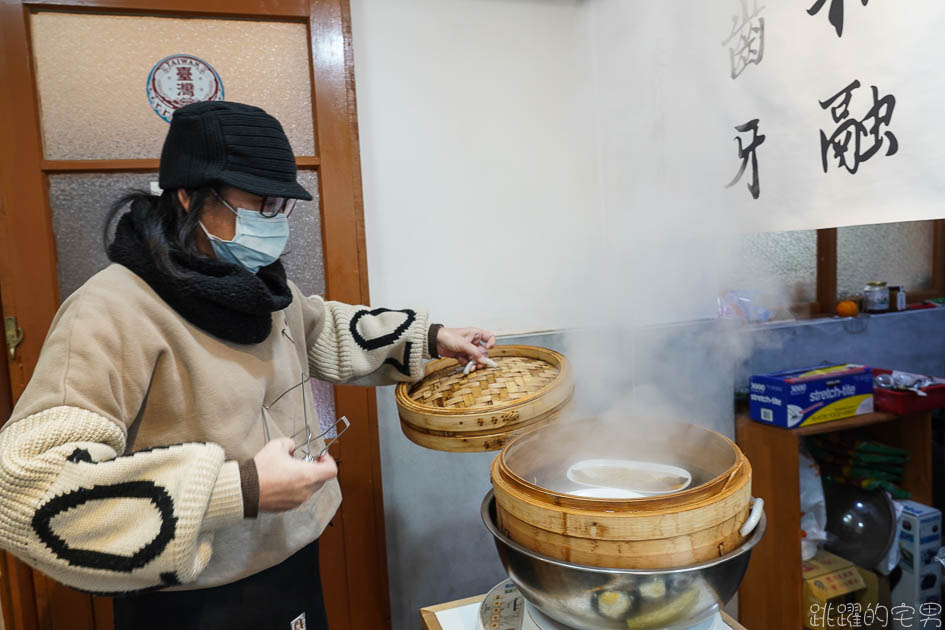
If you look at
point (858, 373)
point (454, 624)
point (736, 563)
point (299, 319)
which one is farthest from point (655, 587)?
point (858, 373)

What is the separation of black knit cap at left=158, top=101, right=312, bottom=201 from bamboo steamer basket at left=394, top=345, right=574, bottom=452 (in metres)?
0.62

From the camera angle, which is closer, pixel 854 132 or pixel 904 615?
pixel 854 132

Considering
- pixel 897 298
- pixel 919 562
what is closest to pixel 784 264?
pixel 897 298

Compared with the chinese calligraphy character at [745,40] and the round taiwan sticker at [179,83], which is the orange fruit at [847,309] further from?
the round taiwan sticker at [179,83]

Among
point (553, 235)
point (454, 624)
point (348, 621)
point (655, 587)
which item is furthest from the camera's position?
point (553, 235)

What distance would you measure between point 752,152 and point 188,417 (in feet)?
5.01

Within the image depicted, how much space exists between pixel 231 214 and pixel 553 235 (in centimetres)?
149

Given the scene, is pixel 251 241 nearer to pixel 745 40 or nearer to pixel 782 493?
pixel 745 40

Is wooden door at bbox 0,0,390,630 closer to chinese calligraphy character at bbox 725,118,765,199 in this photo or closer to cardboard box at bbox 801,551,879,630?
chinese calligraphy character at bbox 725,118,765,199

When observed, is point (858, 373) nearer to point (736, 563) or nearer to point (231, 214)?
point (736, 563)

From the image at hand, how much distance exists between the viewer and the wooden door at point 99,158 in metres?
1.84

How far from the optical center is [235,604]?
1.29 meters

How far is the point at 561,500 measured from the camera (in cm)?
106

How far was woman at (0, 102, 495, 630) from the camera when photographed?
0.92 metres
